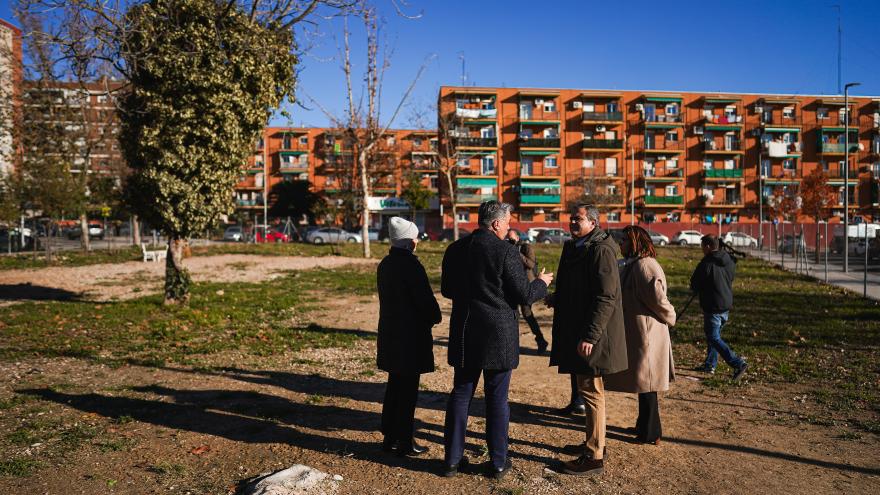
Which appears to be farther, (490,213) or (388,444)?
(388,444)

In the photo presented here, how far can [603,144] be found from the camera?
64750 mm

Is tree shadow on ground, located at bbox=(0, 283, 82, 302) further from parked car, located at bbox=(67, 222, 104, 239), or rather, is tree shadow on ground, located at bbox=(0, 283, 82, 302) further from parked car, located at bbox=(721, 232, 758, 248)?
parked car, located at bbox=(67, 222, 104, 239)

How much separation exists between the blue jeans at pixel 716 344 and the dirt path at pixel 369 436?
425 mm

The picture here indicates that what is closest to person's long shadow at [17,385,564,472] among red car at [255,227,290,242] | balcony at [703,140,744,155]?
red car at [255,227,290,242]

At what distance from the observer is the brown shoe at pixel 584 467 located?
4.62m

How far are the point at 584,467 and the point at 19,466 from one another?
13.7 ft

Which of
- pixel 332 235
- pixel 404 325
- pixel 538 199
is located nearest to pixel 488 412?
pixel 404 325

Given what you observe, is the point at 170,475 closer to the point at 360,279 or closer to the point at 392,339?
the point at 392,339

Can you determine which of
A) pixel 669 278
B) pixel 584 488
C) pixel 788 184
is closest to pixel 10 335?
pixel 584 488

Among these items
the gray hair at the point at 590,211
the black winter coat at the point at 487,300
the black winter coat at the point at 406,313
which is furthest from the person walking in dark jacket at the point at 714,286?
the black winter coat at the point at 406,313

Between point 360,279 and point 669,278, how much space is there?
989 centimetres

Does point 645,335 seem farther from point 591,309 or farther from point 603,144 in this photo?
point 603,144

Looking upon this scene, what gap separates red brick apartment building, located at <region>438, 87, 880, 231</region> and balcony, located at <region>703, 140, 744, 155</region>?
0.38ft

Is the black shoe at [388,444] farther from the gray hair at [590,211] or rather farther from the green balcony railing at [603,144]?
the green balcony railing at [603,144]
